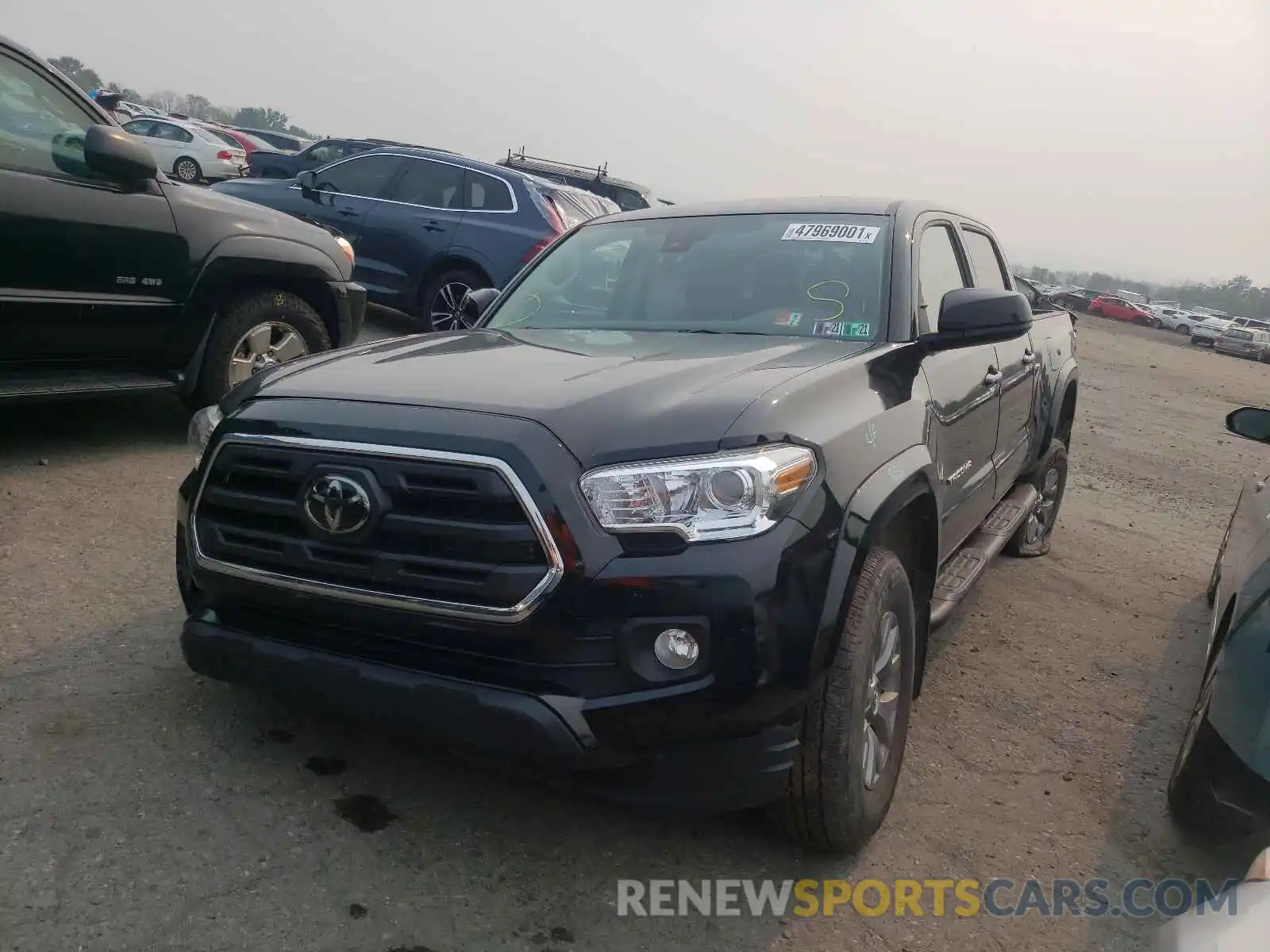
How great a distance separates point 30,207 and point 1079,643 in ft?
16.6

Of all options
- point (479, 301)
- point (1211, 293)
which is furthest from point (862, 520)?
point (1211, 293)

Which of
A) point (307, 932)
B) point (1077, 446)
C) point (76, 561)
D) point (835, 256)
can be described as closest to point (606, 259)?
point (835, 256)

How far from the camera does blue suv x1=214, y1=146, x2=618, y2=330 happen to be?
912 centimetres

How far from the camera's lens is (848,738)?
2.45m

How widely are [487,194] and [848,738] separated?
7899 millimetres

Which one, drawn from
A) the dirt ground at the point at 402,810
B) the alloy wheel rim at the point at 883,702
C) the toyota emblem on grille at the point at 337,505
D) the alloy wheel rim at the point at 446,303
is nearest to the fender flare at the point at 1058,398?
the dirt ground at the point at 402,810

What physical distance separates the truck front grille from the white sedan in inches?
929

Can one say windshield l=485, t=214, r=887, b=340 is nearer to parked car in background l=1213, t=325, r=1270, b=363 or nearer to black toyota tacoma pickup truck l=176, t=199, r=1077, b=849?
black toyota tacoma pickup truck l=176, t=199, r=1077, b=849

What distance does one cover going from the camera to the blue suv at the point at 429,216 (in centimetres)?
912

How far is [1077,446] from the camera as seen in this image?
1030cm

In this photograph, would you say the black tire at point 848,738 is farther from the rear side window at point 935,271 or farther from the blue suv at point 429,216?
the blue suv at point 429,216

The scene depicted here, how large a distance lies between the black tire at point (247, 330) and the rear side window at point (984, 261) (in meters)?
3.28

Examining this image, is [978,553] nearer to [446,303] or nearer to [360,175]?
[446,303]

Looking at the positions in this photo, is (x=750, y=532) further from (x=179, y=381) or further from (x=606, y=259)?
(x=179, y=381)
